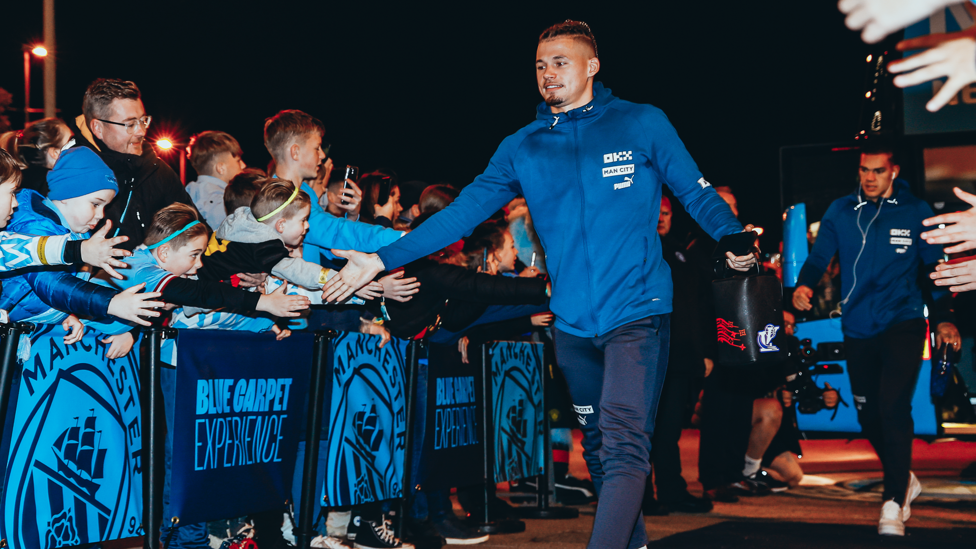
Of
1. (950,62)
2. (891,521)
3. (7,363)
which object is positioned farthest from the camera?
(891,521)

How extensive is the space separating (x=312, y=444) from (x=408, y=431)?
807 millimetres

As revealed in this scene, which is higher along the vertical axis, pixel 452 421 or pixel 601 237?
pixel 601 237

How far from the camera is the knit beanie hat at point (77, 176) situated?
4.16m

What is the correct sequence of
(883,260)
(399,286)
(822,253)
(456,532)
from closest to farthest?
(399,286), (456,532), (883,260), (822,253)

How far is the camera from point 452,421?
5738 millimetres

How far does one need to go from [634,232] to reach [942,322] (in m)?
3.81

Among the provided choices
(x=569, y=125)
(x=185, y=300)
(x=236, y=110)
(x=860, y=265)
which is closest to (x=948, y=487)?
(x=860, y=265)

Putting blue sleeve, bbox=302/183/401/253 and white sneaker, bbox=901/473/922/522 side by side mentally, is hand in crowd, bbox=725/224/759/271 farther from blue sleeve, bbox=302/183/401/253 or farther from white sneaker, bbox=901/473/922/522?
white sneaker, bbox=901/473/922/522

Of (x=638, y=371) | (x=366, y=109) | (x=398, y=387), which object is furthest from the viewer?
(x=366, y=109)

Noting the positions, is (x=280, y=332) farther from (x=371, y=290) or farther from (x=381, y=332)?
(x=381, y=332)

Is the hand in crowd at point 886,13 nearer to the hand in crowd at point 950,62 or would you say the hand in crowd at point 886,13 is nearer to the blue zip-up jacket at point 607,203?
the hand in crowd at point 950,62

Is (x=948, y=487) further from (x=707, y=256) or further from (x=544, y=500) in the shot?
(x=544, y=500)

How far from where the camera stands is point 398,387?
5305 millimetres

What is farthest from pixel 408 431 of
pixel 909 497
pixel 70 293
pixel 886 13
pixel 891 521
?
pixel 886 13
